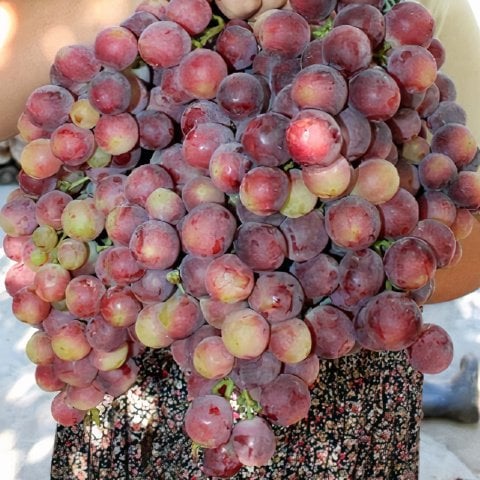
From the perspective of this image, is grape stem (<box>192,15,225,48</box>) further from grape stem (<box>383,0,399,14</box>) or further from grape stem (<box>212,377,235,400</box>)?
grape stem (<box>212,377,235,400</box>)

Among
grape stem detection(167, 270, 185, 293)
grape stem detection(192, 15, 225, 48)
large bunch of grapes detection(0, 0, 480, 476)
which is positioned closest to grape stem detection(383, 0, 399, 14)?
large bunch of grapes detection(0, 0, 480, 476)

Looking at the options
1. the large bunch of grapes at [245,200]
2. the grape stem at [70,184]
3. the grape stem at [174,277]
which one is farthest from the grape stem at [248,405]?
the grape stem at [70,184]

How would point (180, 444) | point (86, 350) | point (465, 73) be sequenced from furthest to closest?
1. point (465, 73)
2. point (180, 444)
3. point (86, 350)

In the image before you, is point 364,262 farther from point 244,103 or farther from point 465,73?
point 465,73

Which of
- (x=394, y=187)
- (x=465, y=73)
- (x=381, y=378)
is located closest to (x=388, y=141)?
(x=394, y=187)

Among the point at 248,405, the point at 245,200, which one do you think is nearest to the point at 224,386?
the point at 248,405

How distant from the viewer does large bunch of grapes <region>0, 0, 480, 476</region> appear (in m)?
0.57

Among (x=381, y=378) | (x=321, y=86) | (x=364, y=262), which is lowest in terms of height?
(x=381, y=378)

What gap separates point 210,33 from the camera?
66 cm

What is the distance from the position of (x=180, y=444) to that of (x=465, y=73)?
0.78 m

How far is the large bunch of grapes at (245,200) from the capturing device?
0.57 m

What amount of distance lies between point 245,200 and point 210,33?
0.66 ft

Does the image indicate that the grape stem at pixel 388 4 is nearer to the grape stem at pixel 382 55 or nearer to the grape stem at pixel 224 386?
the grape stem at pixel 382 55

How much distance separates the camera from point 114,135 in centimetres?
64
